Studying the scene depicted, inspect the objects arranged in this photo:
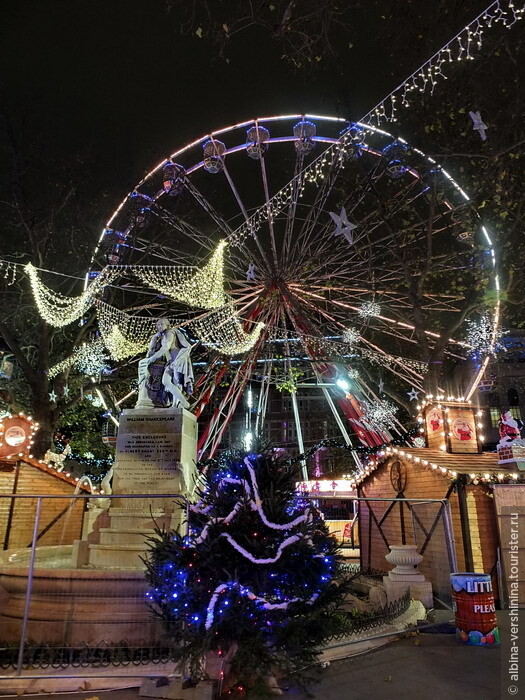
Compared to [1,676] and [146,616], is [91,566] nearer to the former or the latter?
[146,616]

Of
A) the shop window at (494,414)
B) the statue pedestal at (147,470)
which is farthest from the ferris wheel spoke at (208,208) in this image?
the shop window at (494,414)

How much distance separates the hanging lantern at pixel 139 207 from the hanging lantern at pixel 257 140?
3998mm

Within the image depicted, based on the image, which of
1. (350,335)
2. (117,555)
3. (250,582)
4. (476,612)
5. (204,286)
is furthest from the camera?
(350,335)

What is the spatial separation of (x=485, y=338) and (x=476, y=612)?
12.1 meters

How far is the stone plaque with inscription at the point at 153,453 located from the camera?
962cm

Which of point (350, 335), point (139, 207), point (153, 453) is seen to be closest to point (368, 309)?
point (350, 335)

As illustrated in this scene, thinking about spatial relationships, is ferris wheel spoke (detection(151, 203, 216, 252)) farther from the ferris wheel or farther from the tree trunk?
the tree trunk

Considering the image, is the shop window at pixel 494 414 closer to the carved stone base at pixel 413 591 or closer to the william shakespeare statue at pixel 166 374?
the william shakespeare statue at pixel 166 374

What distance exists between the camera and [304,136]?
16375 millimetres

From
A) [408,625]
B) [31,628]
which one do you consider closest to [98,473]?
[31,628]

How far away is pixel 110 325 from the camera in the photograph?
17.2 m

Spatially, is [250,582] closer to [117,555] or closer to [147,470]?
[117,555]

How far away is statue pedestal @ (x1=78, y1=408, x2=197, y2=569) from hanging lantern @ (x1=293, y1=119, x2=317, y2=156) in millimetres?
10627

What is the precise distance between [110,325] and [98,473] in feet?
39.3
